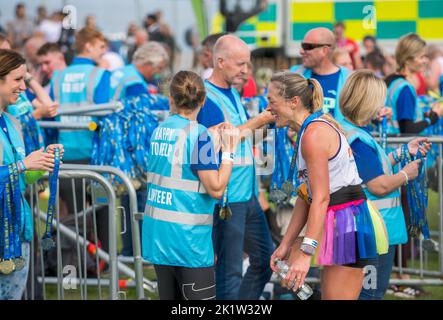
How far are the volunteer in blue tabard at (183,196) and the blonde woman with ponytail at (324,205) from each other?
0.43 meters

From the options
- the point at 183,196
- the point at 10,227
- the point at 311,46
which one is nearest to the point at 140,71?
the point at 311,46

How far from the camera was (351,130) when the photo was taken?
16.3 ft

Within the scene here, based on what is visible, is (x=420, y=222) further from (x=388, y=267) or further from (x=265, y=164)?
(x=265, y=164)

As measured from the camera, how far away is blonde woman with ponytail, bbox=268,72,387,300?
14.1ft

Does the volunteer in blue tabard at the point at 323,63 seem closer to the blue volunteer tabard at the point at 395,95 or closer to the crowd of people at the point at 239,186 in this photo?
the crowd of people at the point at 239,186

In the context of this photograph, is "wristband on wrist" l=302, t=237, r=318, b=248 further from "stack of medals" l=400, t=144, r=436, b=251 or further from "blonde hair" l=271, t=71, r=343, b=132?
"stack of medals" l=400, t=144, r=436, b=251

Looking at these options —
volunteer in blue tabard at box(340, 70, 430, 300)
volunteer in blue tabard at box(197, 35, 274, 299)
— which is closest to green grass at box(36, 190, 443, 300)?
volunteer in blue tabard at box(197, 35, 274, 299)

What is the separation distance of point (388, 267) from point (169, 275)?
4.15ft

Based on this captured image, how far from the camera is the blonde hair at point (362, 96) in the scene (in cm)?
494

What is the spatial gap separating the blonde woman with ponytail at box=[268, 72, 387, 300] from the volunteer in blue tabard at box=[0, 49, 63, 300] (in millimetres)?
1286

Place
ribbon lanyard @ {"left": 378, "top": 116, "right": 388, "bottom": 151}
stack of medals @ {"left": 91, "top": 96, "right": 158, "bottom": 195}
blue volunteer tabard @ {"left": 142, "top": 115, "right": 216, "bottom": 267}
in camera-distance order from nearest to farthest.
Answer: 1. blue volunteer tabard @ {"left": 142, "top": 115, "right": 216, "bottom": 267}
2. ribbon lanyard @ {"left": 378, "top": 116, "right": 388, "bottom": 151}
3. stack of medals @ {"left": 91, "top": 96, "right": 158, "bottom": 195}

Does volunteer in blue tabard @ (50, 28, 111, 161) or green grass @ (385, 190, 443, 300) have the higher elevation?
volunteer in blue tabard @ (50, 28, 111, 161)

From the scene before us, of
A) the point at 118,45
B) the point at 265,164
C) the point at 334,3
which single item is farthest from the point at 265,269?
the point at 118,45

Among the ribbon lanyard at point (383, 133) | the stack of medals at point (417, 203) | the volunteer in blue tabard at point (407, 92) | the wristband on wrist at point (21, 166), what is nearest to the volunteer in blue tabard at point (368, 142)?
the stack of medals at point (417, 203)
